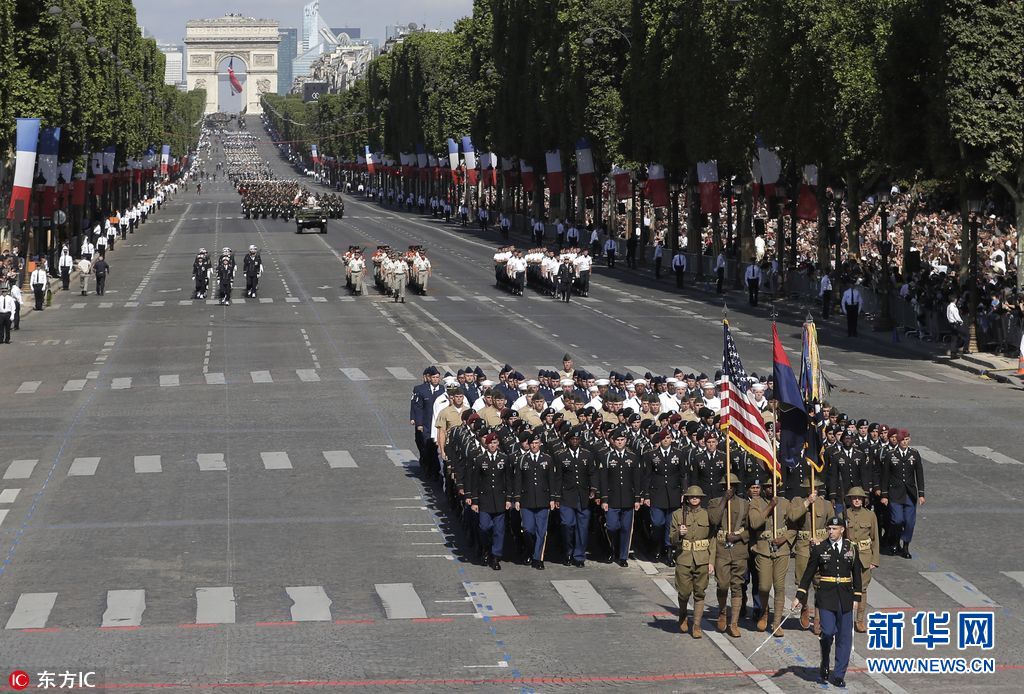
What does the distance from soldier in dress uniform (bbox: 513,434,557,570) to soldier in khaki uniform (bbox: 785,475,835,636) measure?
11.1 feet

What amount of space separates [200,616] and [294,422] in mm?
15601

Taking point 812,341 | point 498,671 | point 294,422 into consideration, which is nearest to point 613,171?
point 294,422

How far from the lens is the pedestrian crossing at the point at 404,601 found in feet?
66.1

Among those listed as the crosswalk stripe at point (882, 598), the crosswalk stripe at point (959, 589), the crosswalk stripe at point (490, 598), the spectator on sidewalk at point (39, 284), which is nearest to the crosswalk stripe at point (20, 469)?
the crosswalk stripe at point (490, 598)

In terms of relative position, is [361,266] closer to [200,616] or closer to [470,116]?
[200,616]

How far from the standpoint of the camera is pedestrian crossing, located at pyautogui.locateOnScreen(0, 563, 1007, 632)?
66.1 ft

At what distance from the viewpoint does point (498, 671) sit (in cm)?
1784

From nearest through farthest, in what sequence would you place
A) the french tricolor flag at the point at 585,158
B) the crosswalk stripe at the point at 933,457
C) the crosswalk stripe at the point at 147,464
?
1. the crosswalk stripe at the point at 147,464
2. the crosswalk stripe at the point at 933,457
3. the french tricolor flag at the point at 585,158

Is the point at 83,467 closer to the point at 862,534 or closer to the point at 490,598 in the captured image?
the point at 490,598

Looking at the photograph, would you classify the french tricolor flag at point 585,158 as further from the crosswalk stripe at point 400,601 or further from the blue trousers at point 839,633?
the blue trousers at point 839,633

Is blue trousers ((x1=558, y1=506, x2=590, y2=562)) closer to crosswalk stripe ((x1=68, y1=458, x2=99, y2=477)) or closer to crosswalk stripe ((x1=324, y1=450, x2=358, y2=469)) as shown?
crosswalk stripe ((x1=324, y1=450, x2=358, y2=469))

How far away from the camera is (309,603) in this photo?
68.3ft

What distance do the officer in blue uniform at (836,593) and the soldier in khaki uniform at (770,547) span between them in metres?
1.78

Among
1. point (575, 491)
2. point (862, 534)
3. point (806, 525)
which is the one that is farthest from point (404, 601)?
point (862, 534)
